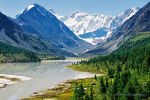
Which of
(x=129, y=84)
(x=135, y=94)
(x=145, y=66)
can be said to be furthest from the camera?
(x=145, y=66)

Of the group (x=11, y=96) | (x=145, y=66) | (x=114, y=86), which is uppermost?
(x=145, y=66)

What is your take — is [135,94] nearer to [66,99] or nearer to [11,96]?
[66,99]

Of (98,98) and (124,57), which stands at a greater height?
(124,57)

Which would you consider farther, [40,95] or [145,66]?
[145,66]

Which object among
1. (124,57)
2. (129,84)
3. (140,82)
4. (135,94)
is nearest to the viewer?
(135,94)

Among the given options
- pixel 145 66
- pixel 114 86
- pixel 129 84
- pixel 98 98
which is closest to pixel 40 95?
pixel 98 98

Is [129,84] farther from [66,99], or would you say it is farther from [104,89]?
[66,99]

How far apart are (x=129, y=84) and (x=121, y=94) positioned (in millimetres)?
6207

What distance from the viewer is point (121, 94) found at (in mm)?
69688

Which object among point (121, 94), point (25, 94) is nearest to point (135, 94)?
point (121, 94)

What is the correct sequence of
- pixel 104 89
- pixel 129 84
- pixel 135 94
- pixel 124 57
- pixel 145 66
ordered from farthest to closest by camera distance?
pixel 124 57 → pixel 145 66 → pixel 104 89 → pixel 129 84 → pixel 135 94

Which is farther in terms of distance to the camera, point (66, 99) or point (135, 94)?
point (66, 99)

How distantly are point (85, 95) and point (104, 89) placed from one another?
779 inches

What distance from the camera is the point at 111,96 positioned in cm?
7169
